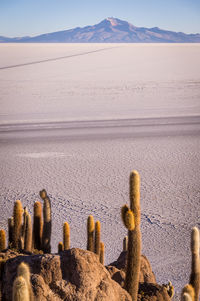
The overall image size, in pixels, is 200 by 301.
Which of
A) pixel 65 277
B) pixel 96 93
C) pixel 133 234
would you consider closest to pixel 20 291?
pixel 65 277

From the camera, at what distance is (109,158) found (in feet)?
41.6

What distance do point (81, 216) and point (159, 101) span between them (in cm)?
1587

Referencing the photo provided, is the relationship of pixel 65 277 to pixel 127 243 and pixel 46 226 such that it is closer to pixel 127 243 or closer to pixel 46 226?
pixel 127 243

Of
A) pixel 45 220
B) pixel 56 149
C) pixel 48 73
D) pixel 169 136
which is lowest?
pixel 45 220

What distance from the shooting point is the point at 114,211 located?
8508mm

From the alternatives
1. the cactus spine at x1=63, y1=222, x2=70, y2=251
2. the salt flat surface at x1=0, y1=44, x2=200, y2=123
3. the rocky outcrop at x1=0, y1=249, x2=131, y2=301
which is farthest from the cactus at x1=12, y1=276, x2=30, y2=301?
the salt flat surface at x1=0, y1=44, x2=200, y2=123

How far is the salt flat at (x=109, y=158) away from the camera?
7.51 meters

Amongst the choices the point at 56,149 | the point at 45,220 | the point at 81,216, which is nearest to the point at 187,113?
the point at 56,149

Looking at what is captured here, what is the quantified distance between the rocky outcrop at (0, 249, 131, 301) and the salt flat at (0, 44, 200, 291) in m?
2.74

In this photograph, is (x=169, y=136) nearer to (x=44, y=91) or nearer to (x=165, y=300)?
(x=165, y=300)

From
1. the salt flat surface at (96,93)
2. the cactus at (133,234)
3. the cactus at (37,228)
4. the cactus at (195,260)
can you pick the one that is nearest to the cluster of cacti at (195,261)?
the cactus at (195,260)

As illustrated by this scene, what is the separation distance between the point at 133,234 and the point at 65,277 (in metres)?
0.84

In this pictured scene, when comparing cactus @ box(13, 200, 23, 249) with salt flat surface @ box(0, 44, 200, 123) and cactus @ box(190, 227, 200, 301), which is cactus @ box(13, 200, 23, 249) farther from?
salt flat surface @ box(0, 44, 200, 123)

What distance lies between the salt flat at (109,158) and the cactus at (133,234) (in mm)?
2120
